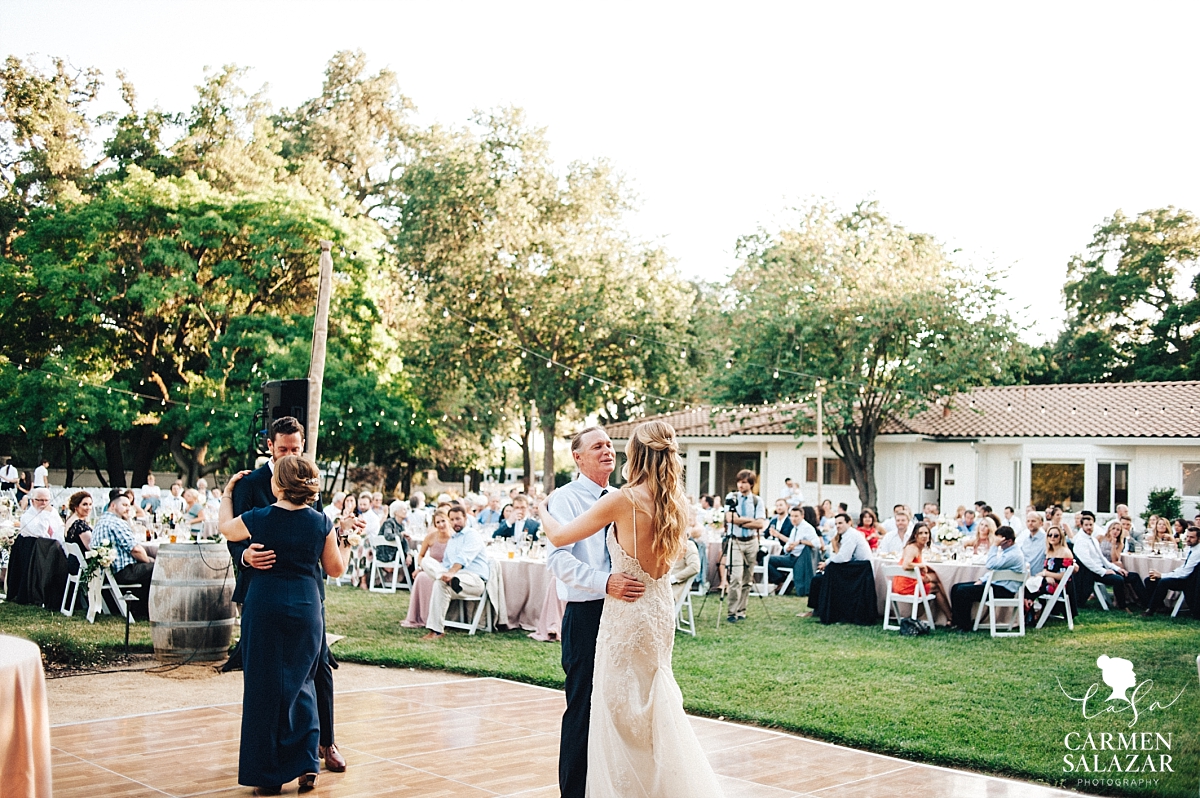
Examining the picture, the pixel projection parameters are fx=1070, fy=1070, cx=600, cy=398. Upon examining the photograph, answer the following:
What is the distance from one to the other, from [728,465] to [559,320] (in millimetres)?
6920

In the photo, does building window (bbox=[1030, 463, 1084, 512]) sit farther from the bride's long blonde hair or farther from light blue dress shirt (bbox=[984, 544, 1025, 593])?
the bride's long blonde hair

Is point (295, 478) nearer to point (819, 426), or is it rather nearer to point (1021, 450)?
point (819, 426)

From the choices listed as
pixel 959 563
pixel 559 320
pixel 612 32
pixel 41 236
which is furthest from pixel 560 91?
pixel 959 563

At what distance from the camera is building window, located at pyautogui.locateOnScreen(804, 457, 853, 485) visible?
3030 cm

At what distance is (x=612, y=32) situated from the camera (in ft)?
45.6

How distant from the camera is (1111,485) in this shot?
26047 mm

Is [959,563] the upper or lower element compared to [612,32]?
lower

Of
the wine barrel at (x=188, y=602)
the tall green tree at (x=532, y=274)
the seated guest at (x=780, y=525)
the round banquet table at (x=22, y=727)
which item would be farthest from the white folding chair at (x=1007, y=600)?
the tall green tree at (x=532, y=274)

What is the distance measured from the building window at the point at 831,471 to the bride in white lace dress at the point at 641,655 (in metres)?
26.6

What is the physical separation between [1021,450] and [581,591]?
84.3 ft

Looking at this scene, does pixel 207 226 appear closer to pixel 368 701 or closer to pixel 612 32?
pixel 612 32

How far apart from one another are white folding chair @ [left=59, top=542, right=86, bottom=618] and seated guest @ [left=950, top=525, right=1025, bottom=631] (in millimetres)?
9332

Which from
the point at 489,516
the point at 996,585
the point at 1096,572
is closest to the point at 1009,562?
A: the point at 996,585

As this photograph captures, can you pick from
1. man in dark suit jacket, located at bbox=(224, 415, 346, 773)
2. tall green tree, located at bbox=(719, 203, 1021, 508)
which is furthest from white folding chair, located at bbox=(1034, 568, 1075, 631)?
tall green tree, located at bbox=(719, 203, 1021, 508)
